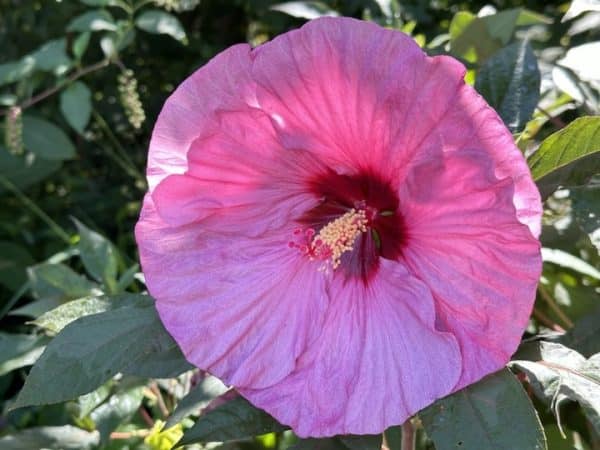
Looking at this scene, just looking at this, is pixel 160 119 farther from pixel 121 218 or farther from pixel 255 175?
pixel 121 218

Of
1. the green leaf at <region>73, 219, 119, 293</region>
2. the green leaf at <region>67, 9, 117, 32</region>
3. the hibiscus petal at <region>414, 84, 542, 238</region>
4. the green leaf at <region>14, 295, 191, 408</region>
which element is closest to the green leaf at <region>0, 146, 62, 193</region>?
the green leaf at <region>67, 9, 117, 32</region>

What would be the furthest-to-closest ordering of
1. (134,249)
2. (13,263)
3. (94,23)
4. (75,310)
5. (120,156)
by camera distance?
(120,156)
(134,249)
(13,263)
(94,23)
(75,310)

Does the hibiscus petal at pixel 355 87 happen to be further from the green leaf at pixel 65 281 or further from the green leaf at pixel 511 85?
the green leaf at pixel 65 281

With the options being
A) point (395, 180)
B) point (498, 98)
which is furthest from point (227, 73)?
point (498, 98)

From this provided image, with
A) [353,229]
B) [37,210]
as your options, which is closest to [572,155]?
[353,229]

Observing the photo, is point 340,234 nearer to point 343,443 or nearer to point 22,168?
point 343,443

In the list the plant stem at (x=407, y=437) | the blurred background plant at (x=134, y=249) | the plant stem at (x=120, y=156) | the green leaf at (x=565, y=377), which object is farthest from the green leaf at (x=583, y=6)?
the plant stem at (x=120, y=156)
